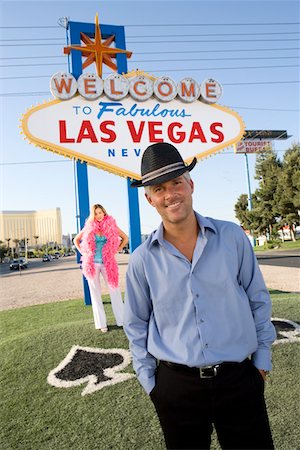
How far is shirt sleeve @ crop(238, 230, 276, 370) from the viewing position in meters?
1.79

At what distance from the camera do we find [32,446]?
9.40 feet

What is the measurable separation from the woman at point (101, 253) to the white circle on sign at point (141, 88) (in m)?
2.25

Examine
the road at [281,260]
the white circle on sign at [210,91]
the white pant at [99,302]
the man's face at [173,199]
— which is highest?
the white circle on sign at [210,91]

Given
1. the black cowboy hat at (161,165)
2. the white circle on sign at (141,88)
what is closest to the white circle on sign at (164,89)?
the white circle on sign at (141,88)

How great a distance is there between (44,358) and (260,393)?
323cm

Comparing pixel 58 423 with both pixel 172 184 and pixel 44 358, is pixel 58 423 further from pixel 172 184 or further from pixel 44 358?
pixel 172 184

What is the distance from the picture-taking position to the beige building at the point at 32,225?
150 metres

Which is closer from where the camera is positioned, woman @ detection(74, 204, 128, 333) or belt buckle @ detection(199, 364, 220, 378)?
belt buckle @ detection(199, 364, 220, 378)

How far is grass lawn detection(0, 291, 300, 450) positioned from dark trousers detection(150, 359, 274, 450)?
1.18m

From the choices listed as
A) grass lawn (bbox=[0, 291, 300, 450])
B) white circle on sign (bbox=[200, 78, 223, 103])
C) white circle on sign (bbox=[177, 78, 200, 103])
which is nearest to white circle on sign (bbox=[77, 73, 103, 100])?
white circle on sign (bbox=[177, 78, 200, 103])

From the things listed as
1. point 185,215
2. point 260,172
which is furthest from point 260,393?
point 260,172

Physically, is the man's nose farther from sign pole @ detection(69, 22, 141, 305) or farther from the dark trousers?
sign pole @ detection(69, 22, 141, 305)

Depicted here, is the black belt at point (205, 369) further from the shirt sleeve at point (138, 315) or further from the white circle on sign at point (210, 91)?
the white circle on sign at point (210, 91)

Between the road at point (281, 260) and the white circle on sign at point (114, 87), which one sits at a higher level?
the white circle on sign at point (114, 87)
